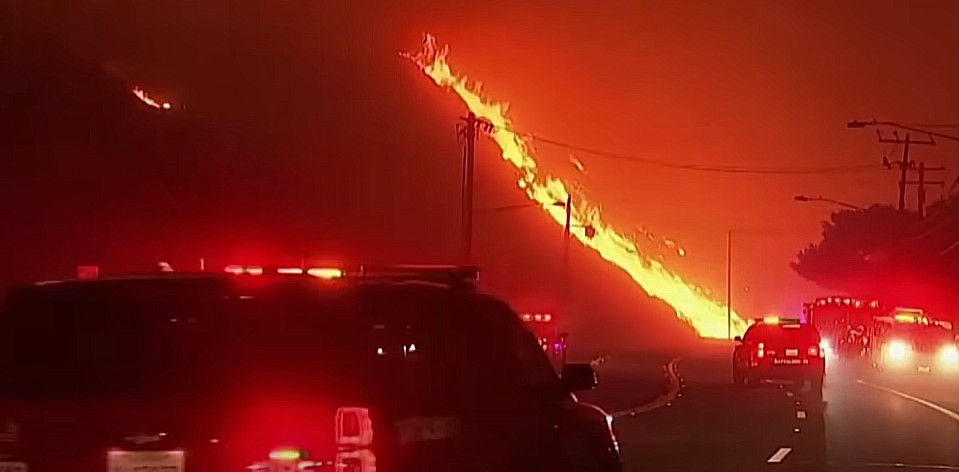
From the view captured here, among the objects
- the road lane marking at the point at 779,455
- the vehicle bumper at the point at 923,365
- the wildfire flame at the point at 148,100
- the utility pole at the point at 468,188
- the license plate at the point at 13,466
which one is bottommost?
the road lane marking at the point at 779,455

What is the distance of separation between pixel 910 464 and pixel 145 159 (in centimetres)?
5051

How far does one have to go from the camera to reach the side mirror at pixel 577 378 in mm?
7984

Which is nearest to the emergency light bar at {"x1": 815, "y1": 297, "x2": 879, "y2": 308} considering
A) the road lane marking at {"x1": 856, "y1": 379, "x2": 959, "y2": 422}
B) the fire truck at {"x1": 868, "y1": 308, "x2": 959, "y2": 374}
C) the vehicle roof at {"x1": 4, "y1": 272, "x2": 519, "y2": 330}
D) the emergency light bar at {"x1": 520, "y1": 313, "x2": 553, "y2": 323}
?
the fire truck at {"x1": 868, "y1": 308, "x2": 959, "y2": 374}

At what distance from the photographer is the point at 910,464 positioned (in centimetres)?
1828

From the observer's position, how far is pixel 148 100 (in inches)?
2753

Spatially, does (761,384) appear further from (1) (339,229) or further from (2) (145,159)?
(1) (339,229)

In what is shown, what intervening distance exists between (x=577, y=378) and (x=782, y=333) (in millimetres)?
26948

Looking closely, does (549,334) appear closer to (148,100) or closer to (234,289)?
(234,289)

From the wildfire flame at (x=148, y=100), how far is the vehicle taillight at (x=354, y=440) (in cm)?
6549

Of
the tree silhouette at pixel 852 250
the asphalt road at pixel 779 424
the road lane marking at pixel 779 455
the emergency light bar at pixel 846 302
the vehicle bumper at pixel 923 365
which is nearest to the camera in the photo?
the road lane marking at pixel 779 455

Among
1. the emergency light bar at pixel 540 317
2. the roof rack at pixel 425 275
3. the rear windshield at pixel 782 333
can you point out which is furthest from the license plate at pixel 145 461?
the rear windshield at pixel 782 333

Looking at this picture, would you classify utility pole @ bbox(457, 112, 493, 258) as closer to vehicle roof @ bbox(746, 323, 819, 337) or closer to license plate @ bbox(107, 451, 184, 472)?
vehicle roof @ bbox(746, 323, 819, 337)

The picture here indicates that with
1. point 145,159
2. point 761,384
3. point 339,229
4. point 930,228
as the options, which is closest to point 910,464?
point 761,384

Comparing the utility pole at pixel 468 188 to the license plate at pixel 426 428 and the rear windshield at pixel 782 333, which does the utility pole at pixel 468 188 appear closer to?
the rear windshield at pixel 782 333
